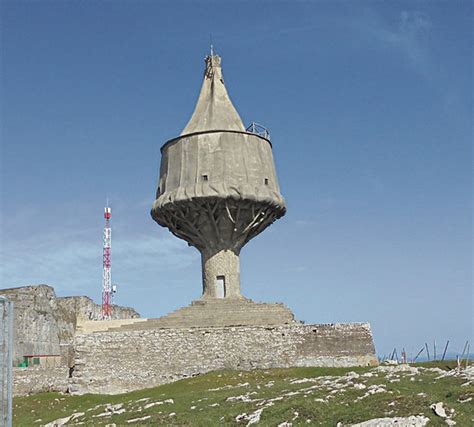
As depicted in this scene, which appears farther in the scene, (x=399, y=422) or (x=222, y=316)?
(x=222, y=316)

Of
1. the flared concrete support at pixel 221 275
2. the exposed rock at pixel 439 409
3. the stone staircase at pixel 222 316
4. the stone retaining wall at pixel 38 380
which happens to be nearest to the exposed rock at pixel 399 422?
the exposed rock at pixel 439 409

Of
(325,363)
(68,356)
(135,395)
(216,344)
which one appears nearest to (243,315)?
(216,344)

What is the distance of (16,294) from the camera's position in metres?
45.7

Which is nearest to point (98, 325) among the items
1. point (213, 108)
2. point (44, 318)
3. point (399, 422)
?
point (44, 318)

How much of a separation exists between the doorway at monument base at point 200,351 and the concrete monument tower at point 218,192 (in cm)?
479

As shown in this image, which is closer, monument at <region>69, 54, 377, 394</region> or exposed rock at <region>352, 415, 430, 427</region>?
exposed rock at <region>352, 415, 430, 427</region>

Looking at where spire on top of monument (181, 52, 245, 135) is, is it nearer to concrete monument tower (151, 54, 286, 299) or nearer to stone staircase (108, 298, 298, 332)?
concrete monument tower (151, 54, 286, 299)

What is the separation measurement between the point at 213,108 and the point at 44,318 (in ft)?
64.7

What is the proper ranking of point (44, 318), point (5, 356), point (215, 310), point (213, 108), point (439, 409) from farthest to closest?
point (44, 318) < point (213, 108) < point (215, 310) < point (439, 409) < point (5, 356)

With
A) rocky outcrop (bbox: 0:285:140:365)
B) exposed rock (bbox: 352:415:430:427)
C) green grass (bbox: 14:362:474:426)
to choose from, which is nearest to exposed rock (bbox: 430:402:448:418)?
green grass (bbox: 14:362:474:426)

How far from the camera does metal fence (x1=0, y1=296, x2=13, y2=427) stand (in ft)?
30.9

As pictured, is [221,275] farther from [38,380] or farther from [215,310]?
[38,380]

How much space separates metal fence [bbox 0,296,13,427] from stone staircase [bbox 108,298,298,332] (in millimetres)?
24594

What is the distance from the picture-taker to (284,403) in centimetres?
1941
